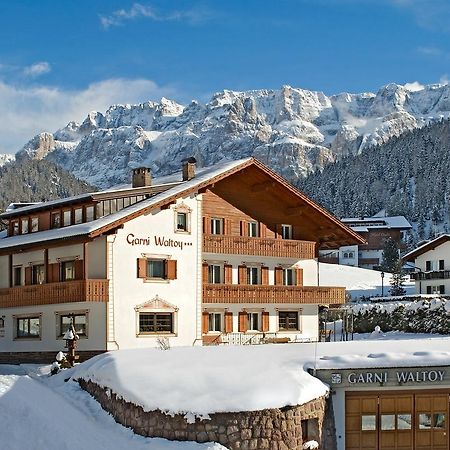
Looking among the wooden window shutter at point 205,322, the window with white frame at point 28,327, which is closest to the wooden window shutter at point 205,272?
the wooden window shutter at point 205,322

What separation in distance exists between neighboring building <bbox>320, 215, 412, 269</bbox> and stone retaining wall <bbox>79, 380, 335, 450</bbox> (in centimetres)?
8971

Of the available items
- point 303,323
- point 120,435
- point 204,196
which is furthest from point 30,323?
point 120,435

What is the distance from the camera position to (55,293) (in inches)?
1407

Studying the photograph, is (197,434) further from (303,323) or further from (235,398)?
(303,323)

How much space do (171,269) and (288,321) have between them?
828 centimetres

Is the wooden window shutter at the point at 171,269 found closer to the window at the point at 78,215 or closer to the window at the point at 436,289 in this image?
the window at the point at 78,215

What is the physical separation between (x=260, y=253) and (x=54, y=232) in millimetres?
10356

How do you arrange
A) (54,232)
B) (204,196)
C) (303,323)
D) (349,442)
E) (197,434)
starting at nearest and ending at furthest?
(197,434) → (349,442) → (54,232) → (204,196) → (303,323)

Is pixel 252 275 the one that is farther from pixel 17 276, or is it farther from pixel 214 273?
pixel 17 276

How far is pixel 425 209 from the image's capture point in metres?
177

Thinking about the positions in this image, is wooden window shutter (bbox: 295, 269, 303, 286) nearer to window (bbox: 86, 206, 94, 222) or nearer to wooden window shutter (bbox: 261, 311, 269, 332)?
wooden window shutter (bbox: 261, 311, 269, 332)

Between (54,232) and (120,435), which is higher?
(54,232)

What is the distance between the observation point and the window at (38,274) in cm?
3809

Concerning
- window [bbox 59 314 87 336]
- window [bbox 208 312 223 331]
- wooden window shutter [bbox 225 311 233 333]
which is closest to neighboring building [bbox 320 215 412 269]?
wooden window shutter [bbox 225 311 233 333]
